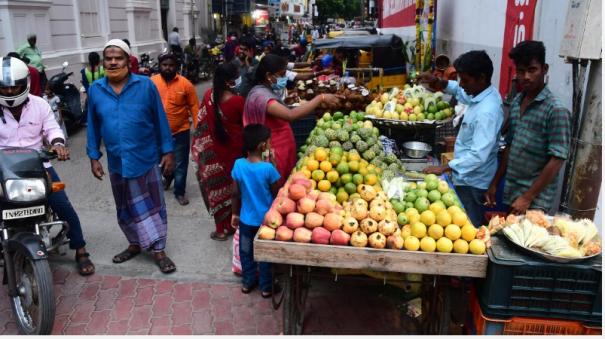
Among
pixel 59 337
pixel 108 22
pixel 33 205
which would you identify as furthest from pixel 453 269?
pixel 108 22

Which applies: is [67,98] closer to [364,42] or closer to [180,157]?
[180,157]

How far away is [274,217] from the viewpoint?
115 inches

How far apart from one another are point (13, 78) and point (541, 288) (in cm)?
361

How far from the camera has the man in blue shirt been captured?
3.43 m

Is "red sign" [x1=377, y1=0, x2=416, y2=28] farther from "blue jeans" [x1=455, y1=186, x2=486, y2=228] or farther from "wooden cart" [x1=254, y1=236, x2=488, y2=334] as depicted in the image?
"wooden cart" [x1=254, y1=236, x2=488, y2=334]

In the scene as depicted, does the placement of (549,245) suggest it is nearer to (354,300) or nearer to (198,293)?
(354,300)

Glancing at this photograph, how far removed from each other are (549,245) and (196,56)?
17213mm

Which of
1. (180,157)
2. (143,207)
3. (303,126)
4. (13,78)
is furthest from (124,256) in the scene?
(303,126)

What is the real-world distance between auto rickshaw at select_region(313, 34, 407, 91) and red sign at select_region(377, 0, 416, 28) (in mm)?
2521

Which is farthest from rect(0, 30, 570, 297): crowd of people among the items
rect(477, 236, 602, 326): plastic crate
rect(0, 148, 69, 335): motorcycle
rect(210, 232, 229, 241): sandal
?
rect(477, 236, 602, 326): plastic crate

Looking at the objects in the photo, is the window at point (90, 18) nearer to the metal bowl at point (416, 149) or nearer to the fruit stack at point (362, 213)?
the metal bowl at point (416, 149)

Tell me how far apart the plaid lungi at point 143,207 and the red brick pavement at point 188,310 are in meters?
0.39

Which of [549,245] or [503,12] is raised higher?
[503,12]

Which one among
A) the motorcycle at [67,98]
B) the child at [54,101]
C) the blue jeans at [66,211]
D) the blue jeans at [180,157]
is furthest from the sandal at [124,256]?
the motorcycle at [67,98]
